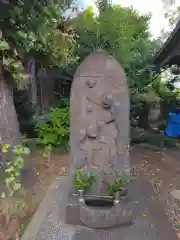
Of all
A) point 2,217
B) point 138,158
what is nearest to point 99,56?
point 2,217

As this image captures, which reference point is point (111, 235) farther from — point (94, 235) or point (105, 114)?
point (105, 114)

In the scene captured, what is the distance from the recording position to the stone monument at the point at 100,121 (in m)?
3.48

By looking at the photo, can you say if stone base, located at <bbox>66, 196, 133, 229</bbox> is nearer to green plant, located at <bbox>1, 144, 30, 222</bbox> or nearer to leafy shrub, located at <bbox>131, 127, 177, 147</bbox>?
green plant, located at <bbox>1, 144, 30, 222</bbox>

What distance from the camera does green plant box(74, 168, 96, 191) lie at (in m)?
3.29

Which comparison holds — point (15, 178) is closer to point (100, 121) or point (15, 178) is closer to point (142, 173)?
point (100, 121)

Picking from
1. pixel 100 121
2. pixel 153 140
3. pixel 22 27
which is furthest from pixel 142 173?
pixel 22 27

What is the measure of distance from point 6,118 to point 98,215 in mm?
2696

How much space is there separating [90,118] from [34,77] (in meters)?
6.65

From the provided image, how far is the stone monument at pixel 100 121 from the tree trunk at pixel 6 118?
1.87 metres

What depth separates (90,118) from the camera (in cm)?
354

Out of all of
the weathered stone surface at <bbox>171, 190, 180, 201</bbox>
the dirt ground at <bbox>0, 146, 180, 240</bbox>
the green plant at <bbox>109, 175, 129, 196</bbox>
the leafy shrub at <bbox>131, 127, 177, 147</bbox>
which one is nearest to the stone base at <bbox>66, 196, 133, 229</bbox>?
the green plant at <bbox>109, 175, 129, 196</bbox>

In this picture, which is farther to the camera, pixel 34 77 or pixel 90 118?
pixel 34 77

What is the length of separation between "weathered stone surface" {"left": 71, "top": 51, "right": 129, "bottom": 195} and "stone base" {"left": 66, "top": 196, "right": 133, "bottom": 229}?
444mm

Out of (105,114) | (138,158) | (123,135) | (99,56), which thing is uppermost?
(99,56)
